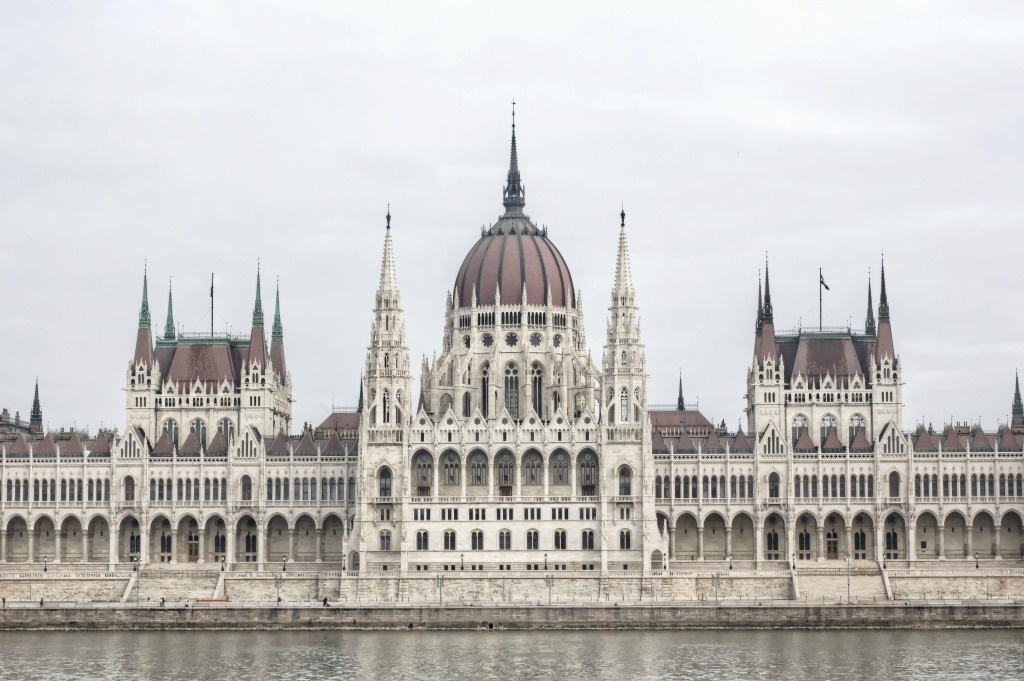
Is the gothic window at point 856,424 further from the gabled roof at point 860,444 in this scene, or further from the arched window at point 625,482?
the arched window at point 625,482

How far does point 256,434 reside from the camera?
183500 mm

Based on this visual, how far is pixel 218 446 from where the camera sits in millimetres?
181000

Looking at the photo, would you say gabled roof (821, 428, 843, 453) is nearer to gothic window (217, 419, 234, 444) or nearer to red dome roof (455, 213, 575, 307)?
red dome roof (455, 213, 575, 307)

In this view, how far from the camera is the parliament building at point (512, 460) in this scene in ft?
556

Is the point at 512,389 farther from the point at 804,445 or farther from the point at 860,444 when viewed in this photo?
the point at 860,444

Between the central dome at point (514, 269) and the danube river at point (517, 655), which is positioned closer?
the danube river at point (517, 655)

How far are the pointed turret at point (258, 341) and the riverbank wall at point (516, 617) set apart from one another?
4108cm

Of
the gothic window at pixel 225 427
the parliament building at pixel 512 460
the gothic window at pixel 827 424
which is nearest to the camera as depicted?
the parliament building at pixel 512 460

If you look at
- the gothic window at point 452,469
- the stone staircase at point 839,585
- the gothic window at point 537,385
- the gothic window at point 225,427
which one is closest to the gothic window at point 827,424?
the stone staircase at point 839,585

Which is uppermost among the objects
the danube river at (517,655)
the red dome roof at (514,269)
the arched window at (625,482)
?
the red dome roof at (514,269)

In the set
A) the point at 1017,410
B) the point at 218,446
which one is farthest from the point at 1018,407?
the point at 218,446

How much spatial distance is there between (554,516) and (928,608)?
3281 centimetres

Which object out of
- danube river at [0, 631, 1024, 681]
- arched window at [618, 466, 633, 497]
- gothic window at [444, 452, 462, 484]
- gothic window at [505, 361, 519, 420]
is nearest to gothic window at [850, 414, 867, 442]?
arched window at [618, 466, 633, 497]

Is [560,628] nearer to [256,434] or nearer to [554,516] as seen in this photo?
[554,516]
